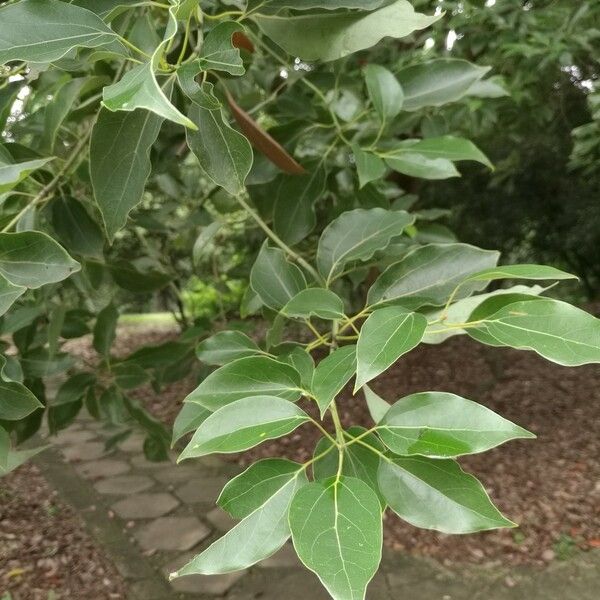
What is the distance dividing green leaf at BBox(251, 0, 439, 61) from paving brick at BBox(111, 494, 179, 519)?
2.81 meters

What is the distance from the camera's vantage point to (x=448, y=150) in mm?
1241

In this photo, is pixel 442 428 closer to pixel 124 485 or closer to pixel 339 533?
pixel 339 533

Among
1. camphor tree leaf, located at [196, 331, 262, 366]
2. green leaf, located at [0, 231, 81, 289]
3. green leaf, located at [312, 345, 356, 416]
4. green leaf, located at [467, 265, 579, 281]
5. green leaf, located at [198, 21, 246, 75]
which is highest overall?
green leaf, located at [198, 21, 246, 75]

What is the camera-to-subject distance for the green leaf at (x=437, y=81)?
1.40 metres

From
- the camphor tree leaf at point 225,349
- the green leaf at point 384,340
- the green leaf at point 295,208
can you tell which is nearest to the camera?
the green leaf at point 384,340

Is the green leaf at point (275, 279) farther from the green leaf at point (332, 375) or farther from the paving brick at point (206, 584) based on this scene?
the paving brick at point (206, 584)

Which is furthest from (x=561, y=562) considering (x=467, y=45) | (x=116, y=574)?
(x=467, y=45)

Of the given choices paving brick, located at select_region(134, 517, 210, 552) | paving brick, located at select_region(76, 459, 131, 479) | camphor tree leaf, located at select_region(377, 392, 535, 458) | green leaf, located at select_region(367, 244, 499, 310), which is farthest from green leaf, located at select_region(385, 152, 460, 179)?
paving brick, located at select_region(76, 459, 131, 479)

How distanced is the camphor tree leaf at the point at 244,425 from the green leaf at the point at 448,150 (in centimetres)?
68

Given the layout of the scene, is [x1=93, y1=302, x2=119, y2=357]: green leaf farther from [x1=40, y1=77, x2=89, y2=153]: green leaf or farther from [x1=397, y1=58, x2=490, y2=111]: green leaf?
[x1=397, y1=58, x2=490, y2=111]: green leaf

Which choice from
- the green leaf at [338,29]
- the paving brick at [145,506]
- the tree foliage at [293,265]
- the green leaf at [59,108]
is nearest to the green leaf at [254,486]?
the tree foliage at [293,265]

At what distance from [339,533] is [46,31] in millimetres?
675

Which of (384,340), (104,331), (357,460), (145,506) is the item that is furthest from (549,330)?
(145,506)

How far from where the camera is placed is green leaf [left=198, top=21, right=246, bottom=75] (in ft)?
2.72
